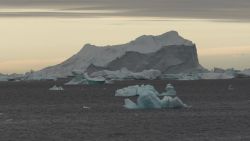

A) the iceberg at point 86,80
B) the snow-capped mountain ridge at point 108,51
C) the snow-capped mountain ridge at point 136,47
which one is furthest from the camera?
the snow-capped mountain ridge at point 108,51

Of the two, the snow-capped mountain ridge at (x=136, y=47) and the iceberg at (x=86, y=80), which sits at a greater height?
the snow-capped mountain ridge at (x=136, y=47)

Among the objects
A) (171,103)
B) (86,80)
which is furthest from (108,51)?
(171,103)

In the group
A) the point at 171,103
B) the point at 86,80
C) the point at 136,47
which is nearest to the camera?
the point at 171,103

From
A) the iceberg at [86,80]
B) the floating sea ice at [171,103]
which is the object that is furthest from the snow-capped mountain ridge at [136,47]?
the floating sea ice at [171,103]

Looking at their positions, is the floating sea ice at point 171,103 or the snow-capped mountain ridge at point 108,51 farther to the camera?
the snow-capped mountain ridge at point 108,51

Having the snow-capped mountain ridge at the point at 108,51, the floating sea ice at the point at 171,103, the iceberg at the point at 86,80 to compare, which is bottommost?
the floating sea ice at the point at 171,103

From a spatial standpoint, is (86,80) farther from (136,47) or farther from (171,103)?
(171,103)

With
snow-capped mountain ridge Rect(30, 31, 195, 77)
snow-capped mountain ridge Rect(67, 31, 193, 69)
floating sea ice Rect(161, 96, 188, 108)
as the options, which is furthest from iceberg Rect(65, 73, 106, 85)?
floating sea ice Rect(161, 96, 188, 108)

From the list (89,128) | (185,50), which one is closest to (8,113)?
(89,128)

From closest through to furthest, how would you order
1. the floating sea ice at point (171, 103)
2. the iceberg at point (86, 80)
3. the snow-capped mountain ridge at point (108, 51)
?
the floating sea ice at point (171, 103)
the iceberg at point (86, 80)
the snow-capped mountain ridge at point (108, 51)

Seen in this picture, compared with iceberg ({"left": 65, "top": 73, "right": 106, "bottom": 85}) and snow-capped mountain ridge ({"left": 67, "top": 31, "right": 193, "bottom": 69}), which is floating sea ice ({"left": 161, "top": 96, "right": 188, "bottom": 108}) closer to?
iceberg ({"left": 65, "top": 73, "right": 106, "bottom": 85})

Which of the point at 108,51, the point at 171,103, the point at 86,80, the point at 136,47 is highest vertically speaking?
the point at 136,47

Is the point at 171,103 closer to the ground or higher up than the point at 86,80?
closer to the ground

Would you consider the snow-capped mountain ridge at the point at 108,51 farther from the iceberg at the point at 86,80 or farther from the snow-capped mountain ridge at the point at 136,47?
the iceberg at the point at 86,80
